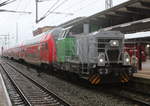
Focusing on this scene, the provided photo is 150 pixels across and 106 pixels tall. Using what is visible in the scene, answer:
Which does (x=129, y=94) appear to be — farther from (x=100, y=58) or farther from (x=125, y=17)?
(x=125, y=17)

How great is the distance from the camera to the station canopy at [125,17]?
1335cm

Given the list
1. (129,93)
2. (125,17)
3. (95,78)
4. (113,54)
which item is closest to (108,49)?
(113,54)

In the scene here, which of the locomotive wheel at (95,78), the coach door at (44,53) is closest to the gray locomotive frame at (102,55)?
the locomotive wheel at (95,78)

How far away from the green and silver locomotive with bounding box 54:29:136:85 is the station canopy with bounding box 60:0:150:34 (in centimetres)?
146

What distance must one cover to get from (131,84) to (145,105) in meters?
4.28

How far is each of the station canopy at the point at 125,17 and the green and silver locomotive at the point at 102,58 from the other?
146cm

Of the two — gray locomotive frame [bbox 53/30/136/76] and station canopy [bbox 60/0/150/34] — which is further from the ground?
station canopy [bbox 60/0/150/34]

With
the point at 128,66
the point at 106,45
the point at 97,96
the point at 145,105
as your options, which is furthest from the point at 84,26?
the point at 145,105

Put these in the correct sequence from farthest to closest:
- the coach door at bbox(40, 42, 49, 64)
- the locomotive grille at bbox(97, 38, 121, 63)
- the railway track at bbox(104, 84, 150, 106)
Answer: the coach door at bbox(40, 42, 49, 64) < the locomotive grille at bbox(97, 38, 121, 63) < the railway track at bbox(104, 84, 150, 106)

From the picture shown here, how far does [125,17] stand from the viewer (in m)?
16.7

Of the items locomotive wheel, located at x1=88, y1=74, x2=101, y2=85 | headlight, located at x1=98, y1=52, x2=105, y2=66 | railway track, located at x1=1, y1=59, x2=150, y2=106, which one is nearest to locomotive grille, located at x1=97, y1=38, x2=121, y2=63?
headlight, located at x1=98, y1=52, x2=105, y2=66

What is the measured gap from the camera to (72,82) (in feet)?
50.6

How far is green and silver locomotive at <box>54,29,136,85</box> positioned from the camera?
11398 millimetres

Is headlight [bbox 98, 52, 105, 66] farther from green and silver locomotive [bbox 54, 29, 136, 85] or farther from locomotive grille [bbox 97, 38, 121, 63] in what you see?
locomotive grille [bbox 97, 38, 121, 63]
